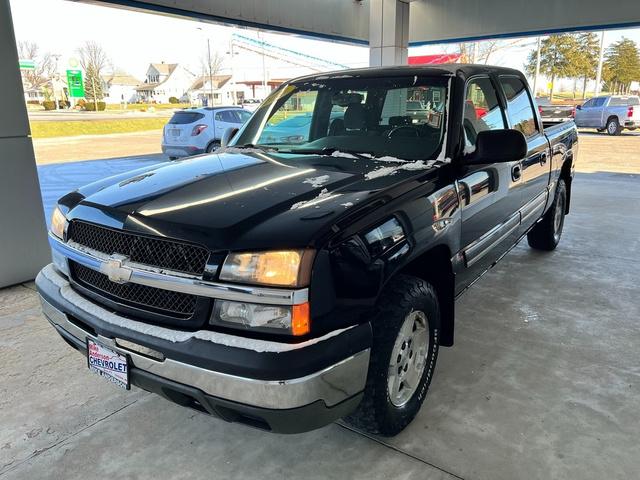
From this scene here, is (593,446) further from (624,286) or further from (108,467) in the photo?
(624,286)

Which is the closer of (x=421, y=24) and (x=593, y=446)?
(x=593, y=446)

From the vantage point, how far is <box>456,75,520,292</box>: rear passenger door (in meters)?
3.08

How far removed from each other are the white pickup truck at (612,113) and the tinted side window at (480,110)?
22.3 meters

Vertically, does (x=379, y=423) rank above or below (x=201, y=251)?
below

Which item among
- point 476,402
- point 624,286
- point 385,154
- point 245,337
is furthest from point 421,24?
point 245,337

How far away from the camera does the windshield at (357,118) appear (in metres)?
3.15

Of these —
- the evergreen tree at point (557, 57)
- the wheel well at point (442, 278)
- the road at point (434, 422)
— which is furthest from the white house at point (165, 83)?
the evergreen tree at point (557, 57)

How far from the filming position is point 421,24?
12672 mm

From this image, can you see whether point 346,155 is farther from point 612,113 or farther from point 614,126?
point 614,126

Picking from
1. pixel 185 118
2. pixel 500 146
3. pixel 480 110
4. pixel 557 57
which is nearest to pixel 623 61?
pixel 557 57

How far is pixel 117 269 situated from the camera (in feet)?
7.11

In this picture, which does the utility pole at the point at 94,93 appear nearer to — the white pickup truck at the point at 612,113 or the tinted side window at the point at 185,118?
the tinted side window at the point at 185,118

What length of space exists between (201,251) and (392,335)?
3.00ft

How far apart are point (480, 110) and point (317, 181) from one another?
1642 millimetres
